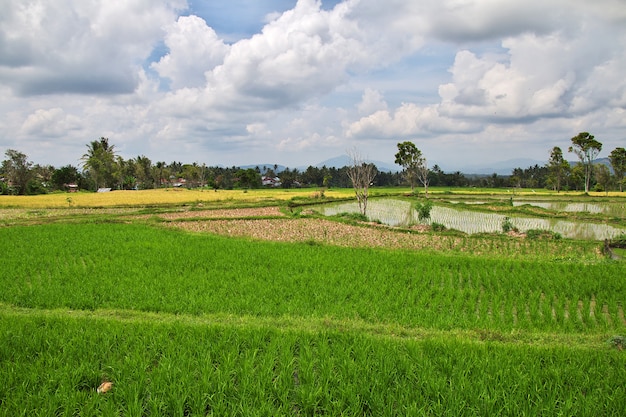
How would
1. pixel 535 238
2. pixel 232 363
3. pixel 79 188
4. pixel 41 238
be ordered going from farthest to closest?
pixel 79 188 < pixel 535 238 < pixel 41 238 < pixel 232 363

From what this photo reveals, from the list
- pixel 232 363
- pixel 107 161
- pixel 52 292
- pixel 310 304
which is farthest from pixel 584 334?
pixel 107 161

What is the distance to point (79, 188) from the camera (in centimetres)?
6119

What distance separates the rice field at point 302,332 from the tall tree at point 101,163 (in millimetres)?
51346

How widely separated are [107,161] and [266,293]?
59.9 meters

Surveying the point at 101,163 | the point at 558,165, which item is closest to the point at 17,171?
the point at 101,163

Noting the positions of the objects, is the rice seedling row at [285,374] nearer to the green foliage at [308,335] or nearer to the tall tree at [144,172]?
the green foliage at [308,335]

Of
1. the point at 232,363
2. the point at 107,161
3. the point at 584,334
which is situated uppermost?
the point at 107,161

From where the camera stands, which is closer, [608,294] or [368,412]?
[368,412]

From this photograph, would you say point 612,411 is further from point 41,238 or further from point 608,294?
point 41,238

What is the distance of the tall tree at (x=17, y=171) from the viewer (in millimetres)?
44500

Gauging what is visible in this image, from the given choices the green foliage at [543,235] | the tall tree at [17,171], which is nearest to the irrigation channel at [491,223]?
the green foliage at [543,235]

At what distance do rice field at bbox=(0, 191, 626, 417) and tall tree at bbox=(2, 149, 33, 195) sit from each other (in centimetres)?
4276

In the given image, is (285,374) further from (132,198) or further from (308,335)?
(132,198)

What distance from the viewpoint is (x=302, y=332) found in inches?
198
